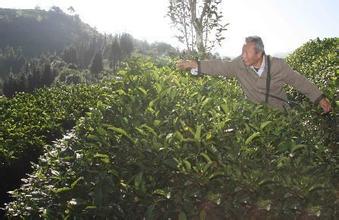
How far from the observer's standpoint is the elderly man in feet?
18.3

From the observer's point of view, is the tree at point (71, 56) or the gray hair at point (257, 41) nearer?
the gray hair at point (257, 41)

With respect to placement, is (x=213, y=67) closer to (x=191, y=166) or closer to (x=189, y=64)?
(x=189, y=64)

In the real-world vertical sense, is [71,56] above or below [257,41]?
below

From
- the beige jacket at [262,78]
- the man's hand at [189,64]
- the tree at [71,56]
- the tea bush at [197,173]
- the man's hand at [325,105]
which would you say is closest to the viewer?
the tea bush at [197,173]

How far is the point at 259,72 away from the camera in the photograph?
19.6 feet

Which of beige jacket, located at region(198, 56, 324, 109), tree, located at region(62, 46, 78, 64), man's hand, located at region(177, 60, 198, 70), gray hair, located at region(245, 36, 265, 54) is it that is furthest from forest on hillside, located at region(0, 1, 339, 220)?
tree, located at region(62, 46, 78, 64)

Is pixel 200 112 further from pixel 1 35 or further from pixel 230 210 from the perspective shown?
pixel 1 35

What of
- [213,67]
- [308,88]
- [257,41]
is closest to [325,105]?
[308,88]

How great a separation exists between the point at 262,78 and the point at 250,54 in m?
0.42

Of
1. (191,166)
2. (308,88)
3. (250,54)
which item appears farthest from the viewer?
(250,54)

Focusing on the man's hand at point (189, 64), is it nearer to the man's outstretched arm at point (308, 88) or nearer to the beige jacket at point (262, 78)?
the beige jacket at point (262, 78)

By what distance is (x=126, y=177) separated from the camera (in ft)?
10.9

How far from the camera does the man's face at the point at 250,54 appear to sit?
5613 millimetres

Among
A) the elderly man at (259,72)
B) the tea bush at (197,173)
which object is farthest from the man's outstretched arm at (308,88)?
the tea bush at (197,173)
